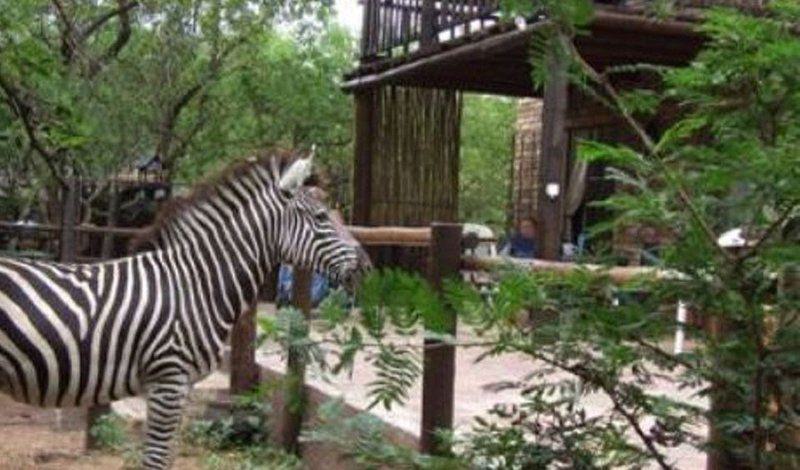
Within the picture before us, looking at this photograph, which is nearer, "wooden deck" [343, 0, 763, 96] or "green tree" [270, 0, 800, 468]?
"green tree" [270, 0, 800, 468]

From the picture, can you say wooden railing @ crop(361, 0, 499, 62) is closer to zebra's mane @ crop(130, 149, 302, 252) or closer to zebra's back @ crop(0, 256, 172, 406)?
zebra's mane @ crop(130, 149, 302, 252)

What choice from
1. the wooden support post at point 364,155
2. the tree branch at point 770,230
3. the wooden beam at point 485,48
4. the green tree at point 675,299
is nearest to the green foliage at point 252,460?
the wooden beam at point 485,48

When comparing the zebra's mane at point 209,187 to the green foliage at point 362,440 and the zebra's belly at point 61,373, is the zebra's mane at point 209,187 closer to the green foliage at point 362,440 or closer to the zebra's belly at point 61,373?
the zebra's belly at point 61,373

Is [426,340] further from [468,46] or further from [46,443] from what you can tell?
[468,46]

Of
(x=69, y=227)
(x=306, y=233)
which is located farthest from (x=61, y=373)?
(x=69, y=227)

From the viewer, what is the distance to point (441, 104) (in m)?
12.7

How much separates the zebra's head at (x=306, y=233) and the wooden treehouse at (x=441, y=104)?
11.3 feet

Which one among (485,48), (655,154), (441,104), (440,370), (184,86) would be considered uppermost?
(184,86)

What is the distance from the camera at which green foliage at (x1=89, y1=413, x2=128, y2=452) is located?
286 inches

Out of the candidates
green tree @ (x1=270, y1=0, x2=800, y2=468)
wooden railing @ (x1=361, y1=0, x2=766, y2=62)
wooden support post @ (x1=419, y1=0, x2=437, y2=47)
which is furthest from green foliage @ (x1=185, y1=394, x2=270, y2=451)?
green tree @ (x1=270, y1=0, x2=800, y2=468)

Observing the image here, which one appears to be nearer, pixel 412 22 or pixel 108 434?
pixel 108 434

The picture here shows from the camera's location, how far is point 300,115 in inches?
872

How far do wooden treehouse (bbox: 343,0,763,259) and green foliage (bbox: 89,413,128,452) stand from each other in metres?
3.77

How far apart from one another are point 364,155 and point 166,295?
692 centimetres
